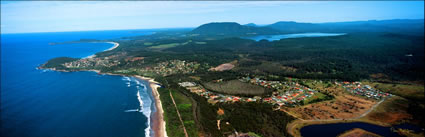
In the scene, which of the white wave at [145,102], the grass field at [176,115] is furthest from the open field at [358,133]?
the white wave at [145,102]

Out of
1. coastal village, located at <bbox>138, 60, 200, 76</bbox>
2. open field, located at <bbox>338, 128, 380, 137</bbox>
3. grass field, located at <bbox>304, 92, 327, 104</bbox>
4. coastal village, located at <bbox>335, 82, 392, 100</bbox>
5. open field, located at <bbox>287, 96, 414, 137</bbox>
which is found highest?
coastal village, located at <bbox>138, 60, 200, 76</bbox>

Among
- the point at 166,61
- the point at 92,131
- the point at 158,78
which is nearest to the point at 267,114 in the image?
the point at 92,131

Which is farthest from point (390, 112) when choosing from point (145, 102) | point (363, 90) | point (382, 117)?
point (145, 102)

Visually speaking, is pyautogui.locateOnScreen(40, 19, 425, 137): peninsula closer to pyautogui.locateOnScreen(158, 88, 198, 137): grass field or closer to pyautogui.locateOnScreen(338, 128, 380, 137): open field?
pyautogui.locateOnScreen(158, 88, 198, 137): grass field

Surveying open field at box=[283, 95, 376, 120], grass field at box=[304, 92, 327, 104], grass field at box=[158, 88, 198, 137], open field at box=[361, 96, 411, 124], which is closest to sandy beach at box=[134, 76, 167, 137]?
grass field at box=[158, 88, 198, 137]

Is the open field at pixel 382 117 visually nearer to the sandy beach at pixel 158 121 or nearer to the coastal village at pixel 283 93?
the coastal village at pixel 283 93

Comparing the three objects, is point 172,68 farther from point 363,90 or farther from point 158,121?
point 363,90

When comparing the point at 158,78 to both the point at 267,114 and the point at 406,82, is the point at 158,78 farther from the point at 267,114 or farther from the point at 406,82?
the point at 406,82
